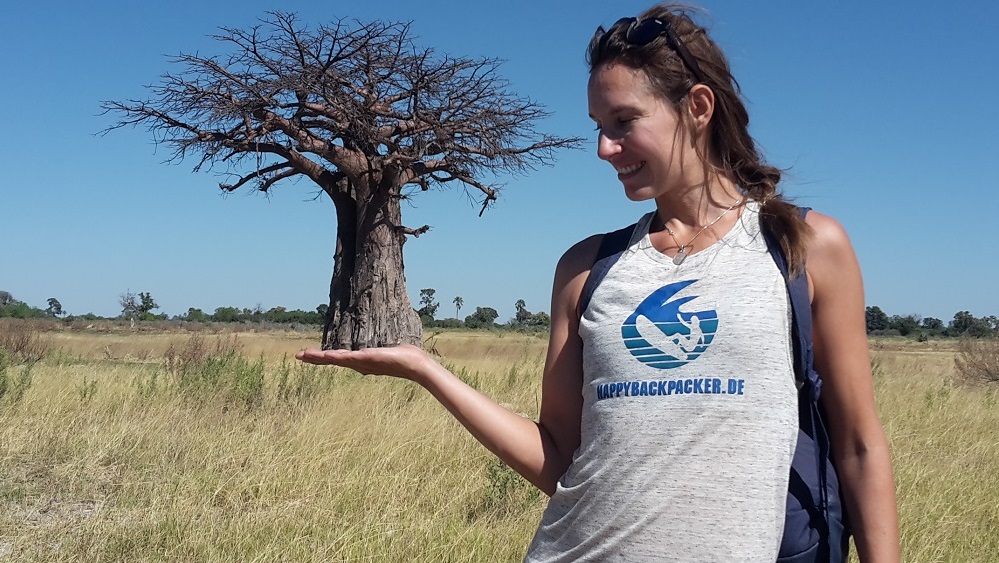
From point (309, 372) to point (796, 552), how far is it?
7.65 metres

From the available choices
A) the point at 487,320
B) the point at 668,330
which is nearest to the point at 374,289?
the point at 668,330

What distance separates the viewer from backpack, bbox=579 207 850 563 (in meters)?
1.26

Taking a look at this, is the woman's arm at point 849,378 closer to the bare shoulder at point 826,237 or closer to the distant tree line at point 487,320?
the bare shoulder at point 826,237

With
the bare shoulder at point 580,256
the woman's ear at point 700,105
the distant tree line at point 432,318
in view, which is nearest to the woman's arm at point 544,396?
the bare shoulder at point 580,256

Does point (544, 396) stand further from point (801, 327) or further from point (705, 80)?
point (705, 80)

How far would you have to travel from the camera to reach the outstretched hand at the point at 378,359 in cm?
143

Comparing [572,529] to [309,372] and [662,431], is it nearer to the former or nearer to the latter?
[662,431]

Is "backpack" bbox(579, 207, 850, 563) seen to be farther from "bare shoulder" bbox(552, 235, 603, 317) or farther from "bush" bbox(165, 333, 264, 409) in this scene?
"bush" bbox(165, 333, 264, 409)

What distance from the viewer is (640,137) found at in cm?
141

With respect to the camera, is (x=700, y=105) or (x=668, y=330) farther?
(x=700, y=105)

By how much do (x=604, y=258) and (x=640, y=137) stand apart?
8.1 inches

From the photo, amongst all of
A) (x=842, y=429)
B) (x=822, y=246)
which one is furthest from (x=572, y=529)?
(x=822, y=246)

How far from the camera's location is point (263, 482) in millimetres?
4516

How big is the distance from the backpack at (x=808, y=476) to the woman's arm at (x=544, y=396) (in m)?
0.35
